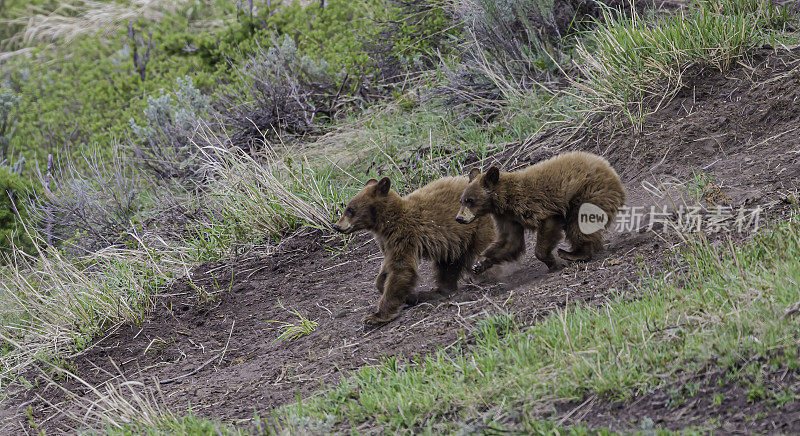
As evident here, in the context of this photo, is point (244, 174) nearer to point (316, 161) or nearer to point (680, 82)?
point (316, 161)

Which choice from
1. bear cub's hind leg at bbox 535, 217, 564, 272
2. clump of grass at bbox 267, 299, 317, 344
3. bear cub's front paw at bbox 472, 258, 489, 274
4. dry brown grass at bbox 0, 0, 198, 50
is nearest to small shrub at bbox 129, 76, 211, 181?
clump of grass at bbox 267, 299, 317, 344

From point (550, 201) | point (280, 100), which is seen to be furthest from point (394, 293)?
point (280, 100)

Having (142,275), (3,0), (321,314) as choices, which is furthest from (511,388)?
(3,0)

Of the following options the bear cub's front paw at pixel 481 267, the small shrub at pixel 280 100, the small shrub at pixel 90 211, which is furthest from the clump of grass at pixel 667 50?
the small shrub at pixel 90 211

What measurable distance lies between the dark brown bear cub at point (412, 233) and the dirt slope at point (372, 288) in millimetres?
197

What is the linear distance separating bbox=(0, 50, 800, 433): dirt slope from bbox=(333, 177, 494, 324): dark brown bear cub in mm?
197

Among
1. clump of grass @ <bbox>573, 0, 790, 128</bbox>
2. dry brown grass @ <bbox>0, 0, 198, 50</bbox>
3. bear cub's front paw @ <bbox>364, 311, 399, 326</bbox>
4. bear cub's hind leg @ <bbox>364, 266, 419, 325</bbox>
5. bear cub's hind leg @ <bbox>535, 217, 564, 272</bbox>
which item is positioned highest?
dry brown grass @ <bbox>0, 0, 198, 50</bbox>

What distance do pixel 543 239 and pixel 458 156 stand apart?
9.62ft

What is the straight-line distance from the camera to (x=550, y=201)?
19.6 feet

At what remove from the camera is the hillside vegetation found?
4.16 m

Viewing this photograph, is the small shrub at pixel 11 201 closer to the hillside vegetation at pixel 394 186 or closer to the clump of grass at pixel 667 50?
the hillside vegetation at pixel 394 186

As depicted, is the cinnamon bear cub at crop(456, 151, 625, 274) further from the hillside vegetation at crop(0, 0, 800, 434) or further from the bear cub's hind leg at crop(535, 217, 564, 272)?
the hillside vegetation at crop(0, 0, 800, 434)

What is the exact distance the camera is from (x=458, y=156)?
880 centimetres

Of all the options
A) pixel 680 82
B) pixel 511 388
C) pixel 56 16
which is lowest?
pixel 511 388
